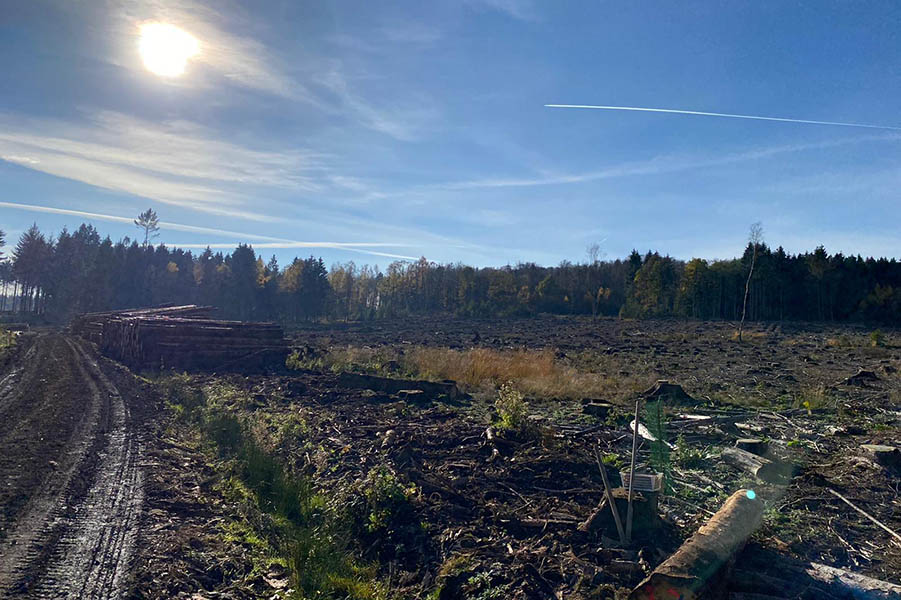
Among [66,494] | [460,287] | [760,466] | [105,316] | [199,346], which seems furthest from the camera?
[460,287]

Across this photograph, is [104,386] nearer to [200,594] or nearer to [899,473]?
[200,594]

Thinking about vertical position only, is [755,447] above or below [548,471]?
above

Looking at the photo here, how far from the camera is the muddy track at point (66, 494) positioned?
4.99 m

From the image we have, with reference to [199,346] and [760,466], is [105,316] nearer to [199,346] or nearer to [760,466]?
[199,346]

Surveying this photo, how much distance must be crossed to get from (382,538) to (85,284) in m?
80.7

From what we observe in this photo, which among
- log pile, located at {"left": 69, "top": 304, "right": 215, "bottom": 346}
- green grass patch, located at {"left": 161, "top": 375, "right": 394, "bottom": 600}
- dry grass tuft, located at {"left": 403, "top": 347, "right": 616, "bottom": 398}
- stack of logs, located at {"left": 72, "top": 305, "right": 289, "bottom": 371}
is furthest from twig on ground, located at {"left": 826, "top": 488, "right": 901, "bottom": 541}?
log pile, located at {"left": 69, "top": 304, "right": 215, "bottom": 346}

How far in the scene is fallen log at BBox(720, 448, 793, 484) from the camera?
7.68 metres

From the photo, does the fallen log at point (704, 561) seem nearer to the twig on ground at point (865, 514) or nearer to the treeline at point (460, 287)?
the twig on ground at point (865, 514)

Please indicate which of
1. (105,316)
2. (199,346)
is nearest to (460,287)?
(105,316)

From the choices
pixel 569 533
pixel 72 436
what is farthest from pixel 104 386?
pixel 569 533

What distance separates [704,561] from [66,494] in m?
7.62

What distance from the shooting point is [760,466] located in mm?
7898

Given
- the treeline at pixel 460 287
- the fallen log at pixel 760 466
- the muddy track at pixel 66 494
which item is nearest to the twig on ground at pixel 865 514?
the fallen log at pixel 760 466

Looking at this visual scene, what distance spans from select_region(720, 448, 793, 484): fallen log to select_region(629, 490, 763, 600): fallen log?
2.32m
